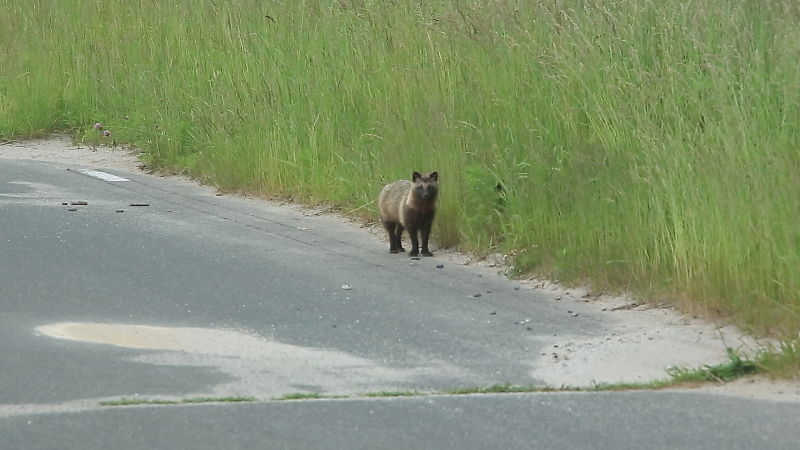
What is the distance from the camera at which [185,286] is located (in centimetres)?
925

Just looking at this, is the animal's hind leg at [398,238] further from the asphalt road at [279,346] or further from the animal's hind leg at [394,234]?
the asphalt road at [279,346]

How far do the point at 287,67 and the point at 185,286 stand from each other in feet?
20.1

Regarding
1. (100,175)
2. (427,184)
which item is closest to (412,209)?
(427,184)

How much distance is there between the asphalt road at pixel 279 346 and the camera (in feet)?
19.0

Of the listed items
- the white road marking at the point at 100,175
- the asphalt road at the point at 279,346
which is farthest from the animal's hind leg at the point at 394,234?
the white road marking at the point at 100,175

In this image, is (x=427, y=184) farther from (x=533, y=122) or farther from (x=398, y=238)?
(x=533, y=122)

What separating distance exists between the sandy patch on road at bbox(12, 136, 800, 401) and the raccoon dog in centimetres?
207

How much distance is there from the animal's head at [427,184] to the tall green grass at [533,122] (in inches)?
7.9

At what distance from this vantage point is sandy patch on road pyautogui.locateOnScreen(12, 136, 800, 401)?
22.3ft

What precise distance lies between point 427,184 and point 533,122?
3.24 ft

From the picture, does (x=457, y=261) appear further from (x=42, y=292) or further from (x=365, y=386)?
(x=365, y=386)

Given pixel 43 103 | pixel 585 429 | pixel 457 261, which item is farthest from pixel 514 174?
pixel 43 103

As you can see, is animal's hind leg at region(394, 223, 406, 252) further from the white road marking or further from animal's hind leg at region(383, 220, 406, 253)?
the white road marking

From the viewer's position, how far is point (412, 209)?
10.4 meters
